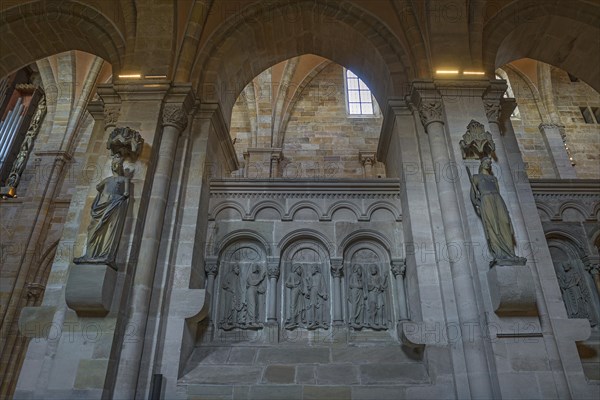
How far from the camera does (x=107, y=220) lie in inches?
205

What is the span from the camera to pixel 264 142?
13.5 m

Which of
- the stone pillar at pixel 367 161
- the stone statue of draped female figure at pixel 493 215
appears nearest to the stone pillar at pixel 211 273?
the stone statue of draped female figure at pixel 493 215

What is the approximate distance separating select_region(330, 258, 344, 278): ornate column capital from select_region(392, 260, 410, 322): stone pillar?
2.52 ft

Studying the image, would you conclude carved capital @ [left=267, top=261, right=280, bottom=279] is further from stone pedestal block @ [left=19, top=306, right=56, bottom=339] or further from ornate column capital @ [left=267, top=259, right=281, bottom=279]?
stone pedestal block @ [left=19, top=306, right=56, bottom=339]

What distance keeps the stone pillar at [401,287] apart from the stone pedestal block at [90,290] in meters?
3.82

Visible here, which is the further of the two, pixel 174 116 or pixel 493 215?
pixel 174 116

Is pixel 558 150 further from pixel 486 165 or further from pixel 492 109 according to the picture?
pixel 486 165

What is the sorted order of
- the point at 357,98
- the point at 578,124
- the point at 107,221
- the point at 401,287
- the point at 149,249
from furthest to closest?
the point at 357,98 < the point at 578,124 < the point at 401,287 < the point at 149,249 < the point at 107,221

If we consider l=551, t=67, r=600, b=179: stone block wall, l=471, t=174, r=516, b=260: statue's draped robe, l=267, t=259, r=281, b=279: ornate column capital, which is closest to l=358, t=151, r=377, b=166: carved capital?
l=551, t=67, r=600, b=179: stone block wall

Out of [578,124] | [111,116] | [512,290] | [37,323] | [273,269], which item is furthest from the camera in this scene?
[578,124]

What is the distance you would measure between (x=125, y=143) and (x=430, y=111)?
4413 mm

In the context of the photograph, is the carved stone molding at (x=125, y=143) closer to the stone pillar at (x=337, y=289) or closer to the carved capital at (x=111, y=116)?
the carved capital at (x=111, y=116)

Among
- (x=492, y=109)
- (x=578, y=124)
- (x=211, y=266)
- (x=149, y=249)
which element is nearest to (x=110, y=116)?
(x=149, y=249)

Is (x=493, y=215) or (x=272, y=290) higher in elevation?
(x=493, y=215)
